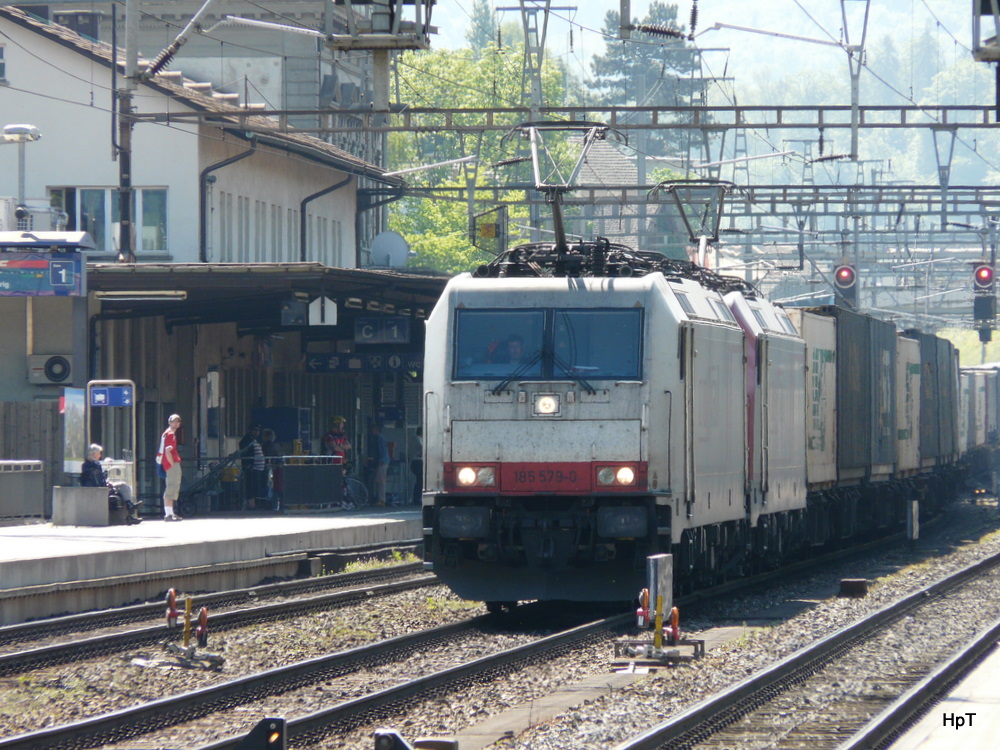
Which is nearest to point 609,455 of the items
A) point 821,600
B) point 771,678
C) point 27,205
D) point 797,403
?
point 771,678

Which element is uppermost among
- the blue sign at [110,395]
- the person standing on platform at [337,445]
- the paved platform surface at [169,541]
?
the blue sign at [110,395]

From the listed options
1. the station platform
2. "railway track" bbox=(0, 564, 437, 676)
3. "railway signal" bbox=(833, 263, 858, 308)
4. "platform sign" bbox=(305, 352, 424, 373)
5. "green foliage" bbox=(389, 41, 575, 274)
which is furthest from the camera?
"green foliage" bbox=(389, 41, 575, 274)

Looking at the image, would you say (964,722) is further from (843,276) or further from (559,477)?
(843,276)

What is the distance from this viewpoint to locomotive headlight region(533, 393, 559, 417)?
561 inches

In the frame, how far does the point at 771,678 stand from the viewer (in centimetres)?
1135

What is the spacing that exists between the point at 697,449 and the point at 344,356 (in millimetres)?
17881

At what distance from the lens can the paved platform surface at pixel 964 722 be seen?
920 centimetres

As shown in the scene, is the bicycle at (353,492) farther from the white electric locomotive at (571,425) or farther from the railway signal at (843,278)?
the railway signal at (843,278)

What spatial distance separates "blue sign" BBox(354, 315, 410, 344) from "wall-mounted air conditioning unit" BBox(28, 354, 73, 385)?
18.7 feet

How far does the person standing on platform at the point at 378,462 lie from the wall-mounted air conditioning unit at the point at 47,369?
22.0ft

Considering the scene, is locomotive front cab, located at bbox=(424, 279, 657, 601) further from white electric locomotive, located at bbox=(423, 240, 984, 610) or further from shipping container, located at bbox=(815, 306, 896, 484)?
shipping container, located at bbox=(815, 306, 896, 484)

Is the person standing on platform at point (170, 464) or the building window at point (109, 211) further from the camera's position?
the building window at point (109, 211)

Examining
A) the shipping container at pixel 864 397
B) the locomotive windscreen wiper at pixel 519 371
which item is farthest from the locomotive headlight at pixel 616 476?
the shipping container at pixel 864 397

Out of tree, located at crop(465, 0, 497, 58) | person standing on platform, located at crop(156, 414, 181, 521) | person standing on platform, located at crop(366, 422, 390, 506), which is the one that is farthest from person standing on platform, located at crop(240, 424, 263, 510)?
tree, located at crop(465, 0, 497, 58)
